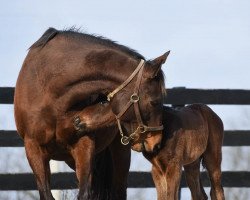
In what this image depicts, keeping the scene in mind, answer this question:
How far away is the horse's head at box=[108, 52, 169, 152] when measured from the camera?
18.9 feet

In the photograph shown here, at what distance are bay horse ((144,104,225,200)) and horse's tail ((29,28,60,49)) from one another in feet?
4.26

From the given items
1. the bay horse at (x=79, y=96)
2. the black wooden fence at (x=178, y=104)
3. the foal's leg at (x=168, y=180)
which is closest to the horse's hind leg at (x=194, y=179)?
the foal's leg at (x=168, y=180)

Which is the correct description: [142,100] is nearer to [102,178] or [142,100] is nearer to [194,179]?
[102,178]

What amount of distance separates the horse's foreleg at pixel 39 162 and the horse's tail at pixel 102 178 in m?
1.23

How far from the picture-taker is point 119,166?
7375 millimetres

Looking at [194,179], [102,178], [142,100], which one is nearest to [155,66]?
[142,100]

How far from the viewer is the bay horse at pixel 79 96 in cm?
579

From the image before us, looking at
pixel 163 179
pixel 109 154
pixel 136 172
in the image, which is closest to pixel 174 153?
pixel 163 179

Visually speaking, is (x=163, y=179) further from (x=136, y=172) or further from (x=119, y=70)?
(x=136, y=172)

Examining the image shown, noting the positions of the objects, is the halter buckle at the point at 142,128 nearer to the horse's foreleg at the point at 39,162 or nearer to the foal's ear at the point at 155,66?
the foal's ear at the point at 155,66

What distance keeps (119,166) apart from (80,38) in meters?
1.67

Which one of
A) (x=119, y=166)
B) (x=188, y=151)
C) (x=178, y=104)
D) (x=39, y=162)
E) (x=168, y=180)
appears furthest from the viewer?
(x=178, y=104)

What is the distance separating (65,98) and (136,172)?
3.16 meters

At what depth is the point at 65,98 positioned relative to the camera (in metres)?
5.98
